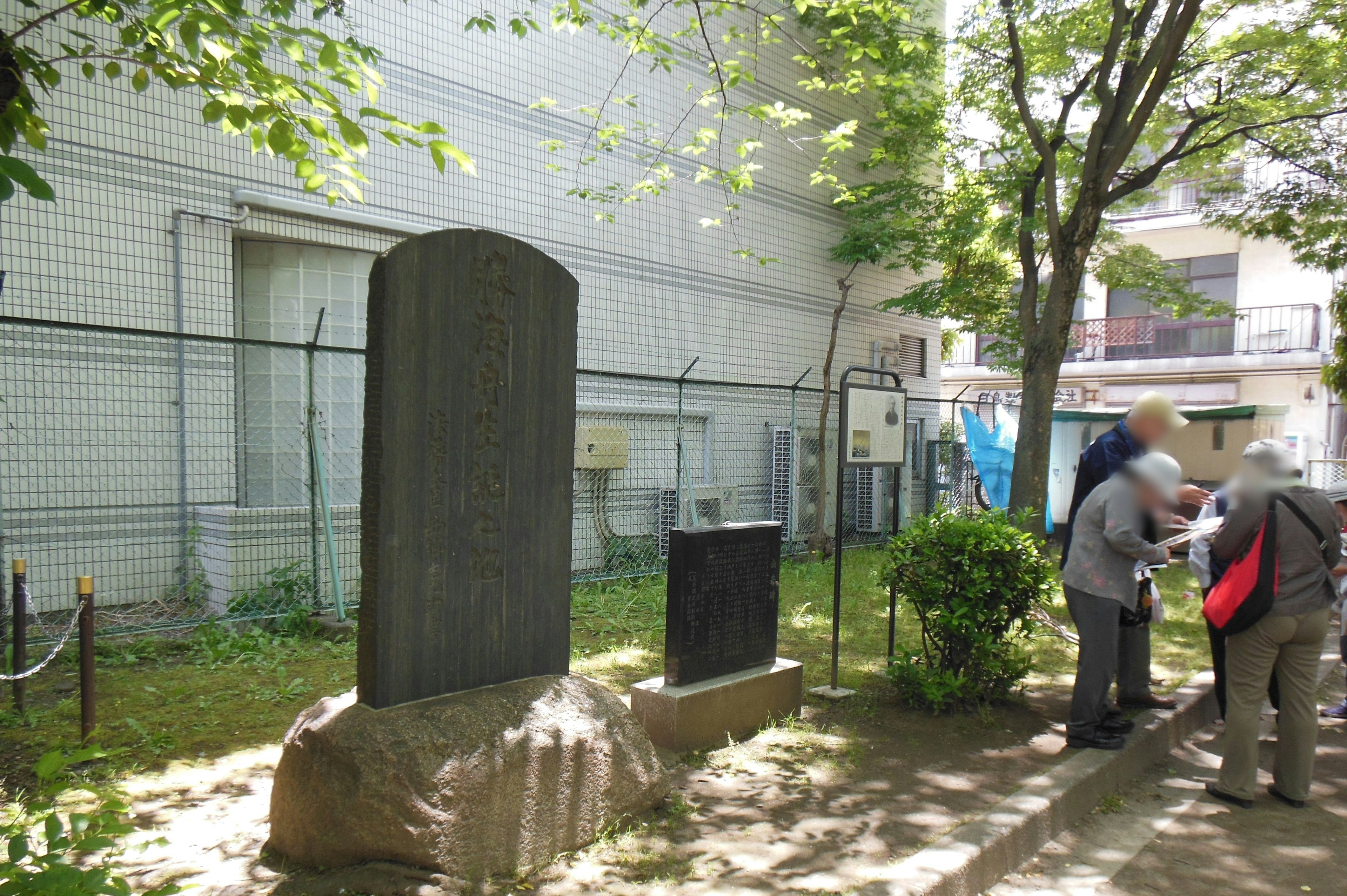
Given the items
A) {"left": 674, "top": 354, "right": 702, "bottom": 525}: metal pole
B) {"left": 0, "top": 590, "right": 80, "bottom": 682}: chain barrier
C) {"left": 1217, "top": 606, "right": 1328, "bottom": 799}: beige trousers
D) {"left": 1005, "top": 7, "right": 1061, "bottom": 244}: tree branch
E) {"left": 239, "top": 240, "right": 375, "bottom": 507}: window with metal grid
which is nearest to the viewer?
{"left": 0, "top": 590, "right": 80, "bottom": 682}: chain barrier

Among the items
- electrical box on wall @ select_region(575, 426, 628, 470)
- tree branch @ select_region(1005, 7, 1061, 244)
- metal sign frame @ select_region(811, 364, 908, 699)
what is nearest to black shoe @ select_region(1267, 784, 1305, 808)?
metal sign frame @ select_region(811, 364, 908, 699)

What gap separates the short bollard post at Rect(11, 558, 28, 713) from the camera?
5.09 metres

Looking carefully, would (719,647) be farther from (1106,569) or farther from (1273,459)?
(1273,459)

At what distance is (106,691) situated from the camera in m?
5.98

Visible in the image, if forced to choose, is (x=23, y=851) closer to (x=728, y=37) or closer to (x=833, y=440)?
(x=728, y=37)

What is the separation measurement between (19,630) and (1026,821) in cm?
558

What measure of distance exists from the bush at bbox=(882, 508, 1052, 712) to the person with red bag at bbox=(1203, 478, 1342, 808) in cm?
104

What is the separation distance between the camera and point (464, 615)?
13.0 feet

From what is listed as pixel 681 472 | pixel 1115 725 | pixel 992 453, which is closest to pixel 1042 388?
pixel 681 472

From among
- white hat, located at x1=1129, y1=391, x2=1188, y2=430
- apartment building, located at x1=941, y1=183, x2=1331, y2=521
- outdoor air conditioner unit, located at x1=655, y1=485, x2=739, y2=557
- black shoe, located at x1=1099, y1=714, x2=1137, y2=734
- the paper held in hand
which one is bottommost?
black shoe, located at x1=1099, y1=714, x2=1137, y2=734

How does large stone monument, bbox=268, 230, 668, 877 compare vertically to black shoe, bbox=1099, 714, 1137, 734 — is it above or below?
above

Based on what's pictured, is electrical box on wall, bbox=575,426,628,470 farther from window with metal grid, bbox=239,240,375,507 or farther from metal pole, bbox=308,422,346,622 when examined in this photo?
metal pole, bbox=308,422,346,622

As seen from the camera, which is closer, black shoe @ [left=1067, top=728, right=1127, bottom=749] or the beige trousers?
the beige trousers

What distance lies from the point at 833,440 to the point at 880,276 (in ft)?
10.9
